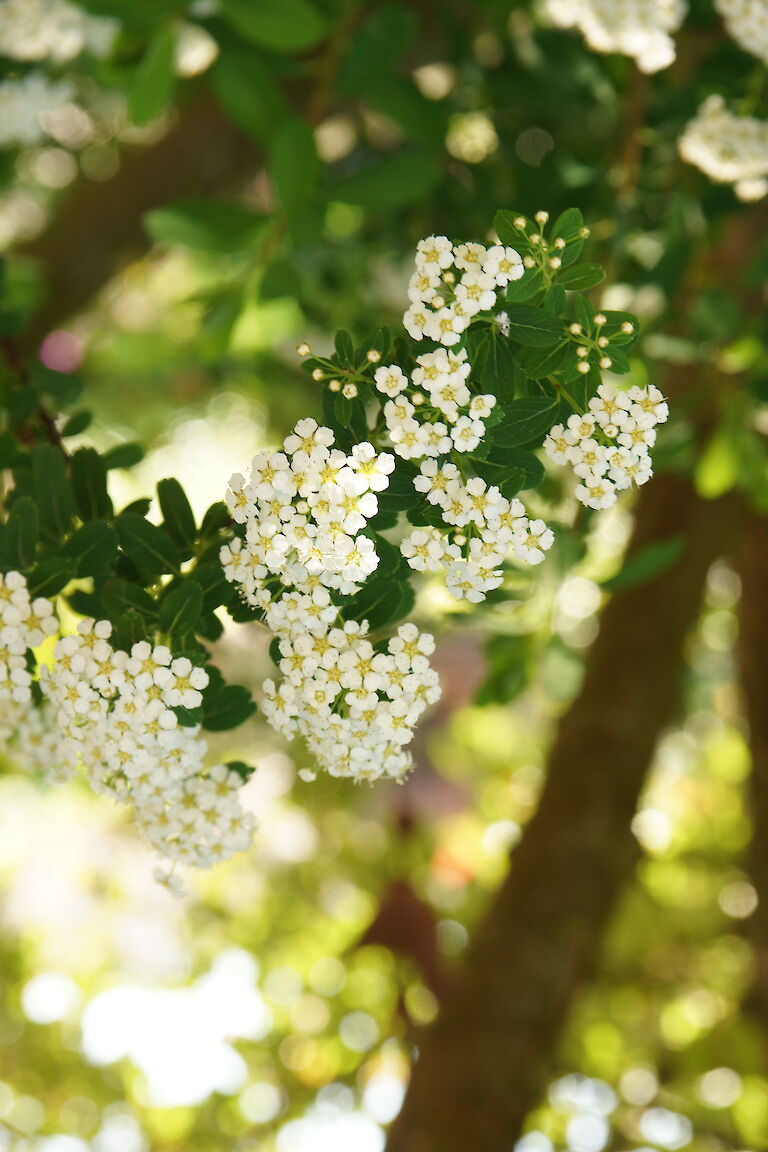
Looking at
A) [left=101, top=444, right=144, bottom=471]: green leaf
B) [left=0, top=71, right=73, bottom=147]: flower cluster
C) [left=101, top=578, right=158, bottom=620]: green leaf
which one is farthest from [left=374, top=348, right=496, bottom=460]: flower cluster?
[left=0, top=71, right=73, bottom=147]: flower cluster

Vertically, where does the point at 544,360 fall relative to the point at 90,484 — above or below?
above

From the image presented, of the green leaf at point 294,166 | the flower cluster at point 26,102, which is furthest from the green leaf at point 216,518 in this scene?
the flower cluster at point 26,102

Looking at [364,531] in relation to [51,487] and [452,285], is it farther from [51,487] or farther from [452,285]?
[51,487]

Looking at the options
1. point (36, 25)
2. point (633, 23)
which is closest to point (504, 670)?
point (633, 23)

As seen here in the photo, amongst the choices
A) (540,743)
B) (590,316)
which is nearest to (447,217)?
(590,316)

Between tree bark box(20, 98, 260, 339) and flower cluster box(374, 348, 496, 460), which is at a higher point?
flower cluster box(374, 348, 496, 460)

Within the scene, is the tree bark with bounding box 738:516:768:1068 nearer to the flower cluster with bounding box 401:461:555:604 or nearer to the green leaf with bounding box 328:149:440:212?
the green leaf with bounding box 328:149:440:212
